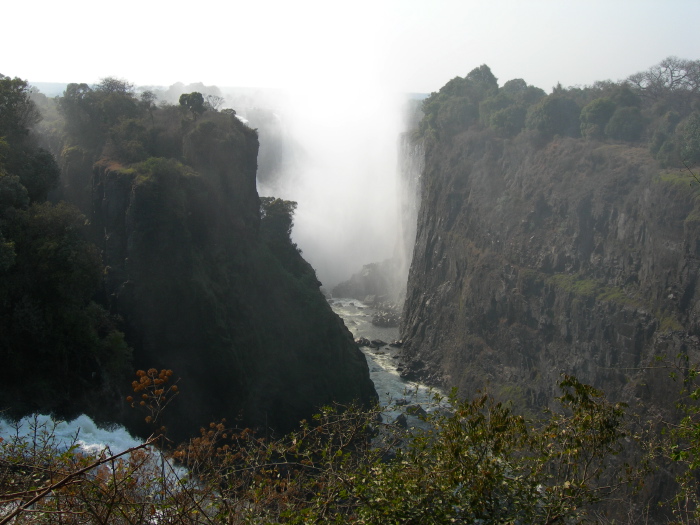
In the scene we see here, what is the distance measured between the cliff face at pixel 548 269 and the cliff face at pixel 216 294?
12.4 meters

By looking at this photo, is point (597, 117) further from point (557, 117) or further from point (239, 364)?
point (239, 364)

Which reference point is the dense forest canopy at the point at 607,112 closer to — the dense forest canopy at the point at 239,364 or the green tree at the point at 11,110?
the dense forest canopy at the point at 239,364

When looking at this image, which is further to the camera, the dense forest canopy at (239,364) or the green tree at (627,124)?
the green tree at (627,124)

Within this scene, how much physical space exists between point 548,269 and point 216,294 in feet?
78.3

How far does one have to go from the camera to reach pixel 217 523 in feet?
27.6

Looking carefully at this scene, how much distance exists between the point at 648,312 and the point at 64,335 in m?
29.7

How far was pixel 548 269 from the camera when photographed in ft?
130

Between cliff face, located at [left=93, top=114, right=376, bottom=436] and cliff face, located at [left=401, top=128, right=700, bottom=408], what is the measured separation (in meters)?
12.4

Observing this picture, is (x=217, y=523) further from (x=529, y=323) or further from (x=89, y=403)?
(x=529, y=323)

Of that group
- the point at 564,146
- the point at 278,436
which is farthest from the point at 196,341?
the point at 564,146

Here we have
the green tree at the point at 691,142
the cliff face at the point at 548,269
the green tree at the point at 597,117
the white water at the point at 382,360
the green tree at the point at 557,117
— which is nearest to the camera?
the cliff face at the point at 548,269

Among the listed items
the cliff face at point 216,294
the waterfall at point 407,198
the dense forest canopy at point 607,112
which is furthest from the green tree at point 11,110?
the waterfall at point 407,198

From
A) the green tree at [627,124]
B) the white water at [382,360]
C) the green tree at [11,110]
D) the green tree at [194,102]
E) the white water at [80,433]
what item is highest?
the green tree at [627,124]

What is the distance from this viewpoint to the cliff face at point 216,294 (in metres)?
26.1
